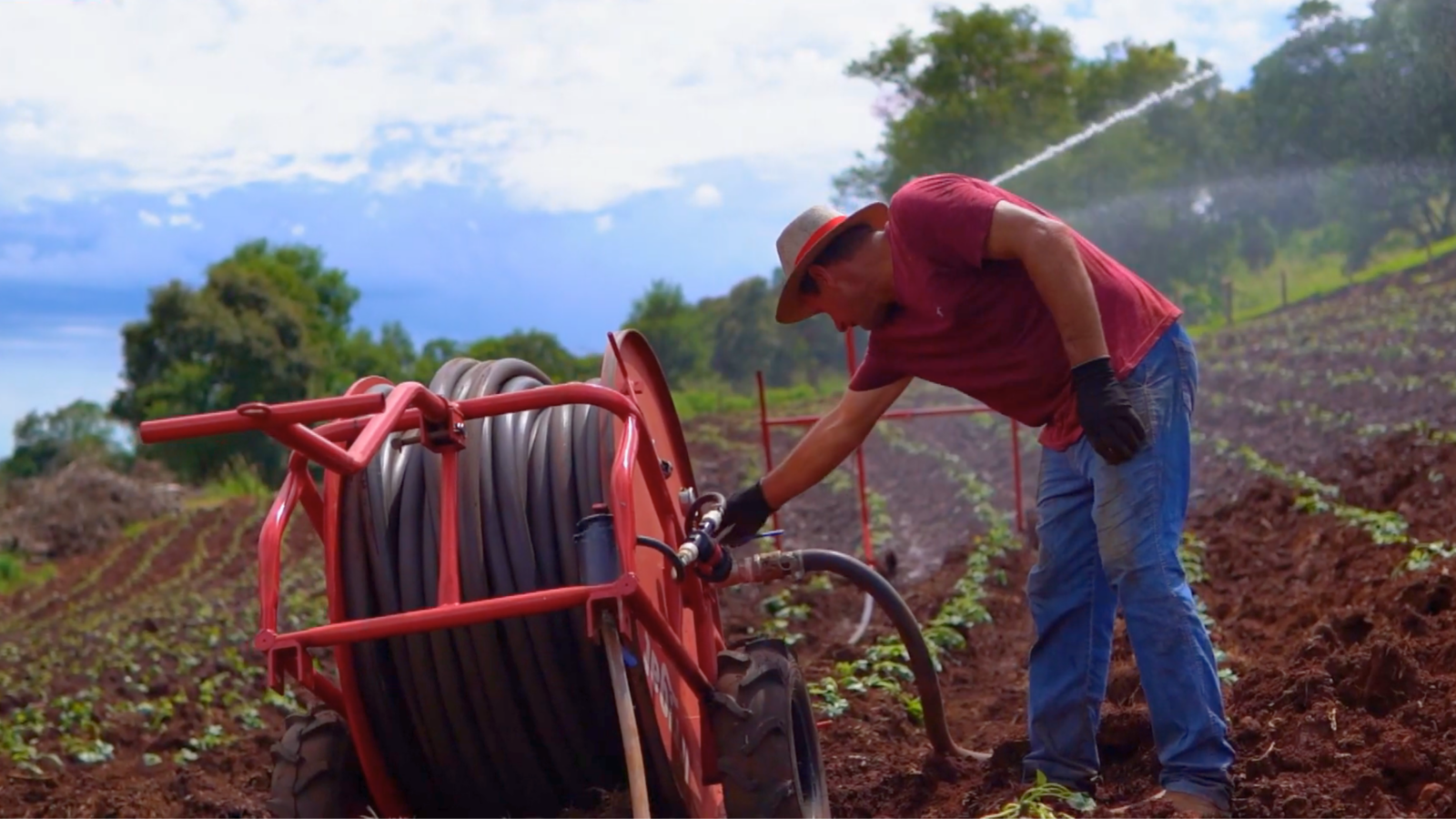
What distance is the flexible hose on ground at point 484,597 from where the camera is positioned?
13.5 feet

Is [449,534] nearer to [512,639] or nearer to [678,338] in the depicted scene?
[512,639]

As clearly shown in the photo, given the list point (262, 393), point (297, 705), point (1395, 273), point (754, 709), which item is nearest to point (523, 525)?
point (754, 709)

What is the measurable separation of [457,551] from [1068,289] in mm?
1758

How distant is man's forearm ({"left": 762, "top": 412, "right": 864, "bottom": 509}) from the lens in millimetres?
4961

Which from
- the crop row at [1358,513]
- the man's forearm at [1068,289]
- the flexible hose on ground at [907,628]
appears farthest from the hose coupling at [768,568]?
the crop row at [1358,513]

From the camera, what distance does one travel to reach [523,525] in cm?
414

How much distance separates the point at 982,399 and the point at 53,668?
33.2 feet

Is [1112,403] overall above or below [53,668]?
above

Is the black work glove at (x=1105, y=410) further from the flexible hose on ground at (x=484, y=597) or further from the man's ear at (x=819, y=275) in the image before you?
the flexible hose on ground at (x=484, y=597)

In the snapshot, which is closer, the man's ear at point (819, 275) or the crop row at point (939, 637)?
the man's ear at point (819, 275)

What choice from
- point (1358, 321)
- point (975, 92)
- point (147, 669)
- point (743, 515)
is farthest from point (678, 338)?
point (743, 515)

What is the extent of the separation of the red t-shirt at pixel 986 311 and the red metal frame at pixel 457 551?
0.88 m

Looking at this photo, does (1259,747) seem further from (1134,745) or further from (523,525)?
(523,525)

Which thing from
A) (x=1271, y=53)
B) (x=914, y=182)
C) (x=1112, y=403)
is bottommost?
(x=1112, y=403)
